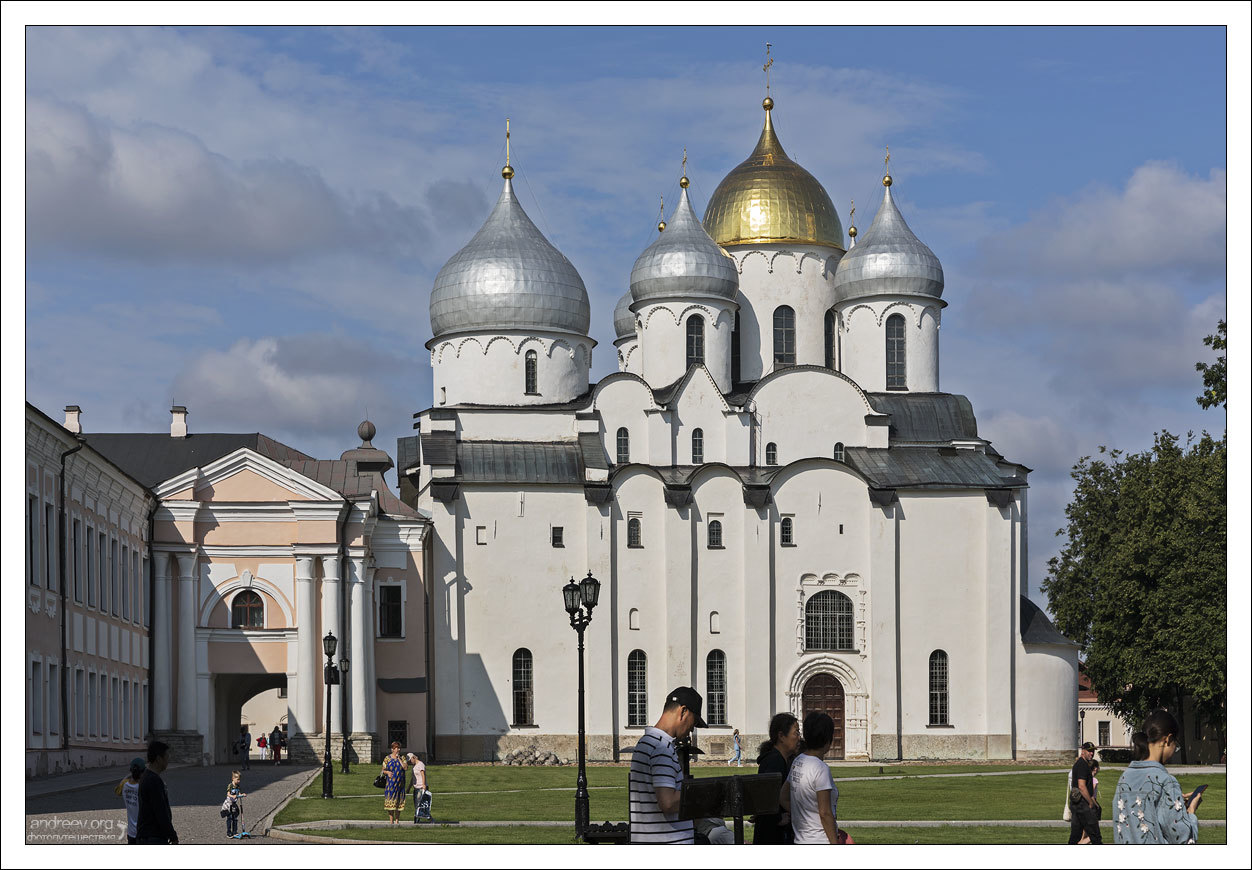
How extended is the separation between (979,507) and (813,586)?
19.0ft

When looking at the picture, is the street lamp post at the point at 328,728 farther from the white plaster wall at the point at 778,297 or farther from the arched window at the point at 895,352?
the arched window at the point at 895,352

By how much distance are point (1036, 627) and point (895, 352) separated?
A: 10362mm

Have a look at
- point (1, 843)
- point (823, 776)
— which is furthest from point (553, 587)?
point (823, 776)

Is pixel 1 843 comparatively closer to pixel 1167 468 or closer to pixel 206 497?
pixel 206 497

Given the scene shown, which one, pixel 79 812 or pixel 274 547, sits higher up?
pixel 274 547

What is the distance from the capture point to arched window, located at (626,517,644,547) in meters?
57.6

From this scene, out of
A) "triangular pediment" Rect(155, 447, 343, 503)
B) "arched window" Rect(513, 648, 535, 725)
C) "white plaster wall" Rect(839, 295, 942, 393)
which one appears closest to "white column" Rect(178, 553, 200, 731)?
"triangular pediment" Rect(155, 447, 343, 503)

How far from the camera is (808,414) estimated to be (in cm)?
6047

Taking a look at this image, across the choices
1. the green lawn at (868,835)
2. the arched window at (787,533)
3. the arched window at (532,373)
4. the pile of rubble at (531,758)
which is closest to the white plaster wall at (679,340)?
the arched window at (532,373)

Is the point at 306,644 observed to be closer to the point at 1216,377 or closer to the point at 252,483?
the point at 252,483

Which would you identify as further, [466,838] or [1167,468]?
[1167,468]

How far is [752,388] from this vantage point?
199 feet

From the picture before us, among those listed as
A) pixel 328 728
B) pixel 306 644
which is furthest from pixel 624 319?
pixel 328 728

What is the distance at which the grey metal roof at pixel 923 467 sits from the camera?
58.8 m
